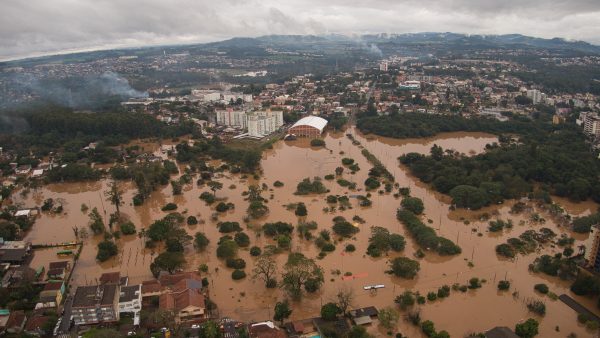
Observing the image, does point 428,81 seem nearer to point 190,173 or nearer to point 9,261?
point 190,173

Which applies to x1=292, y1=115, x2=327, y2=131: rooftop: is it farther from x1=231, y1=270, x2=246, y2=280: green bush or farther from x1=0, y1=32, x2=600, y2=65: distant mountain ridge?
x1=0, y1=32, x2=600, y2=65: distant mountain ridge

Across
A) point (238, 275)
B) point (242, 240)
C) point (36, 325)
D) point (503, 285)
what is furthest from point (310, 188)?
point (36, 325)

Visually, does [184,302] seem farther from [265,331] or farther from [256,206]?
[256,206]

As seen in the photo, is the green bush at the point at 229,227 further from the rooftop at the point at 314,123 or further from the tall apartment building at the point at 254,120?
the rooftop at the point at 314,123

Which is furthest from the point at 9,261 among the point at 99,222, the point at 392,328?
Answer: the point at 392,328

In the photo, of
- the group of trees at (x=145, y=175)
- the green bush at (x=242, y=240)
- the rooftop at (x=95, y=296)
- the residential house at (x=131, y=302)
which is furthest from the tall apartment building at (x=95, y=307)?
the group of trees at (x=145, y=175)

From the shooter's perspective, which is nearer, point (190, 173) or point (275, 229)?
point (275, 229)

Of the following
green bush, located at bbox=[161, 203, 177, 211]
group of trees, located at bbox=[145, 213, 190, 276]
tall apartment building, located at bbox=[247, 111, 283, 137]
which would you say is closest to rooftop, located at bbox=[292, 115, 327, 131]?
tall apartment building, located at bbox=[247, 111, 283, 137]

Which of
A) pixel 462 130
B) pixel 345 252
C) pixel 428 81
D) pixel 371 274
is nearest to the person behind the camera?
pixel 371 274
